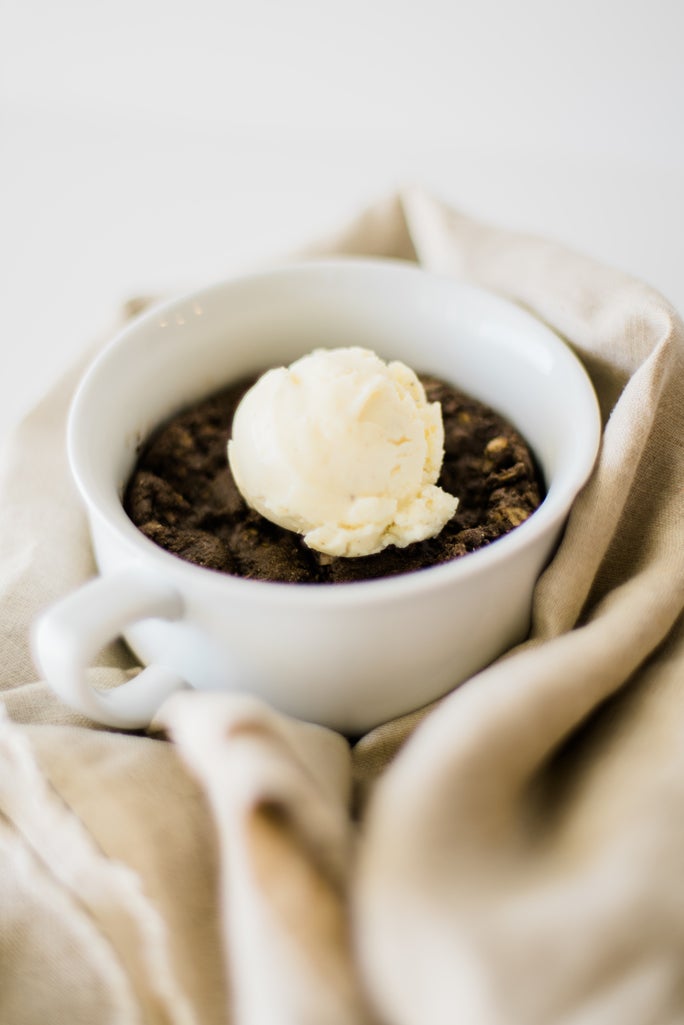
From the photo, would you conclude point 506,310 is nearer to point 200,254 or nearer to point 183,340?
point 183,340

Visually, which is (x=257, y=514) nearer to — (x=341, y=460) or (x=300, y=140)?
(x=341, y=460)

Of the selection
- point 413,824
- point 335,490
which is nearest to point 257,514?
point 335,490

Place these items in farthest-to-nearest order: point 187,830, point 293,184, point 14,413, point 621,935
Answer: point 293,184, point 14,413, point 187,830, point 621,935

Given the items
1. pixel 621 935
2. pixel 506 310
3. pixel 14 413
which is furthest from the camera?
pixel 14 413

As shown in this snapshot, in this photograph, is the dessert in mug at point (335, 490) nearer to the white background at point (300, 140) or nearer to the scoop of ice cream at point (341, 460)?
the scoop of ice cream at point (341, 460)

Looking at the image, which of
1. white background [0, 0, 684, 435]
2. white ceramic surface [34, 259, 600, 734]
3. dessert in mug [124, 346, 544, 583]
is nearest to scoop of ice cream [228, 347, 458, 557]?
dessert in mug [124, 346, 544, 583]

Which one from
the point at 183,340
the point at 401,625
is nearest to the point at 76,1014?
the point at 401,625

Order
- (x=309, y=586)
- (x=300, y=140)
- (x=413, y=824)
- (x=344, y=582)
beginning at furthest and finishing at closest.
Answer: (x=300, y=140)
(x=344, y=582)
(x=309, y=586)
(x=413, y=824)
